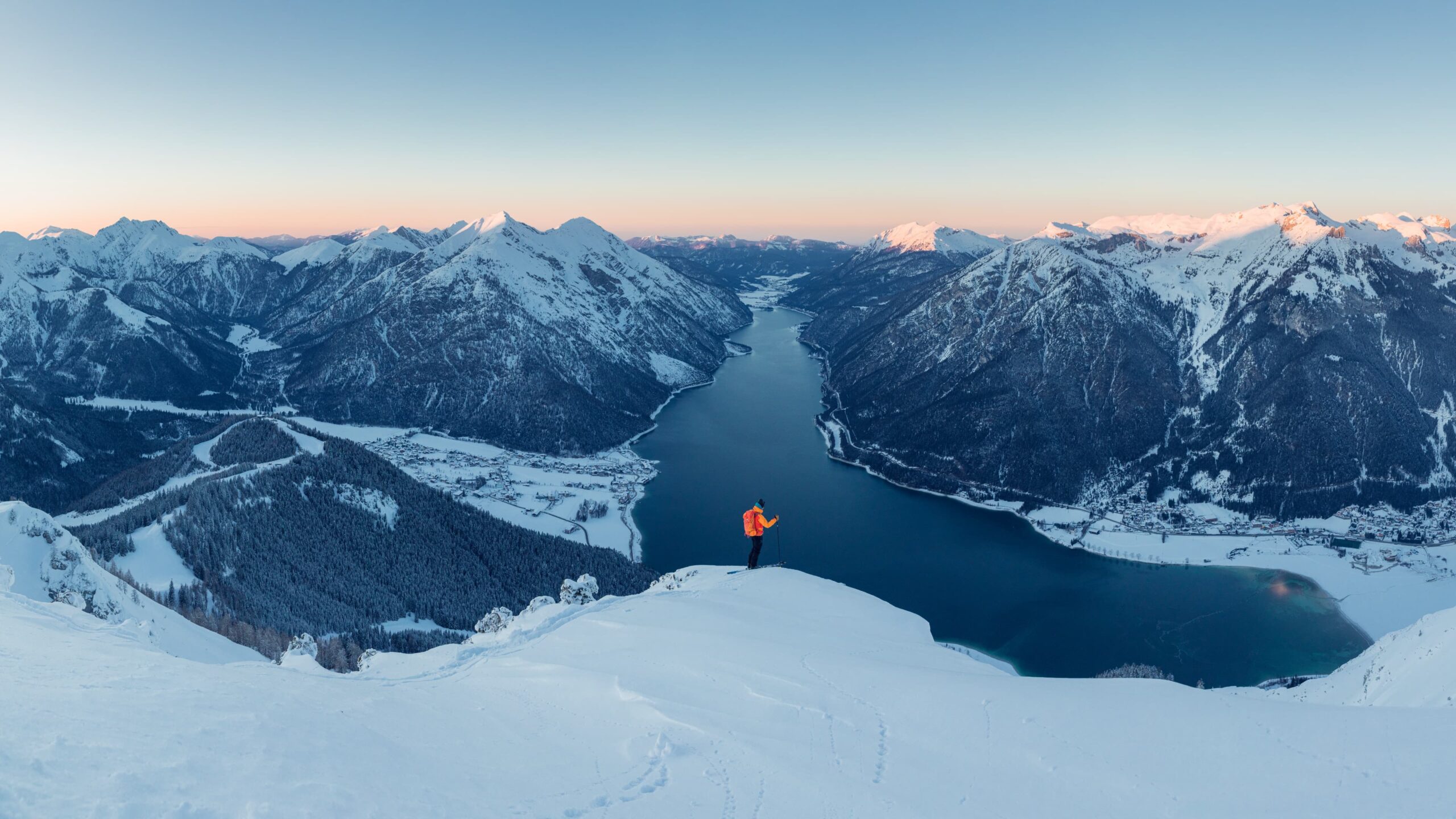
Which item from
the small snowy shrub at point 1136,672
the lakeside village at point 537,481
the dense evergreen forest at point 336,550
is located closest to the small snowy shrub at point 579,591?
the dense evergreen forest at point 336,550

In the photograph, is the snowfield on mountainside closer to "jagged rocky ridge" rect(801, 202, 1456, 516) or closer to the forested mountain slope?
the forested mountain slope

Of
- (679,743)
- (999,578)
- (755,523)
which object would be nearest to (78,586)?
(755,523)

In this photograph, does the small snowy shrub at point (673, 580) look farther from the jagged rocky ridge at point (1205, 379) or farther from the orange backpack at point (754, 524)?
the jagged rocky ridge at point (1205, 379)

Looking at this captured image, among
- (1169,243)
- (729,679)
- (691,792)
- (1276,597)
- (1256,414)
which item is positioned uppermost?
(1169,243)

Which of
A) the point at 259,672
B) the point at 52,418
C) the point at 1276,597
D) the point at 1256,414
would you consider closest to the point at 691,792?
the point at 259,672

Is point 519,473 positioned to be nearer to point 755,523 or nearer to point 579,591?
point 579,591

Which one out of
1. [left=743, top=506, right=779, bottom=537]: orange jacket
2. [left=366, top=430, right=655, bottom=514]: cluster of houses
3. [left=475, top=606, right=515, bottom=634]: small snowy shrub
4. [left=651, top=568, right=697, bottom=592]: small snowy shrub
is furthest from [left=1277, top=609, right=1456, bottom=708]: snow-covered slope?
[left=366, top=430, right=655, bottom=514]: cluster of houses

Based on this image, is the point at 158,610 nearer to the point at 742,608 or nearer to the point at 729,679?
the point at 742,608
